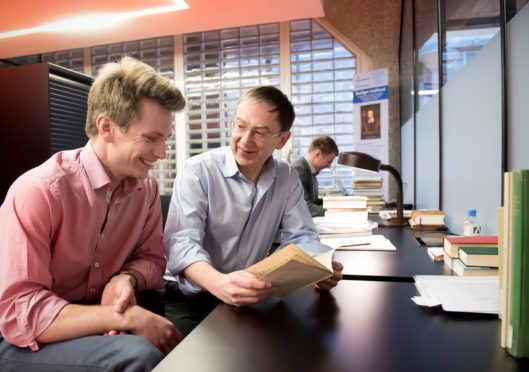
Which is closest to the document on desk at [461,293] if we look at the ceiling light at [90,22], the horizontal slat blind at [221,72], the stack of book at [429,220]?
the stack of book at [429,220]

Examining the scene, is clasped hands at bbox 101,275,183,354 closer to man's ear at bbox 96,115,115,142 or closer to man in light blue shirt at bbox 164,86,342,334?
man in light blue shirt at bbox 164,86,342,334

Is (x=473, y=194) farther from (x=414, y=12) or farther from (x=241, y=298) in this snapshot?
(x=414, y=12)

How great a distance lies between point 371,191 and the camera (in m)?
3.62

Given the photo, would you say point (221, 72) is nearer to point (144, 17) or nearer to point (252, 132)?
point (144, 17)

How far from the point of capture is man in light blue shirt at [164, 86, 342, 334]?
1.44 metres

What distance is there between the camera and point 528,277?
2.11 feet

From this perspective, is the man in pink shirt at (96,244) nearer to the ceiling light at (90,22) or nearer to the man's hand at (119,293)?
the man's hand at (119,293)

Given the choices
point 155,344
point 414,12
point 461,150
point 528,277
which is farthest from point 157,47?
point 528,277

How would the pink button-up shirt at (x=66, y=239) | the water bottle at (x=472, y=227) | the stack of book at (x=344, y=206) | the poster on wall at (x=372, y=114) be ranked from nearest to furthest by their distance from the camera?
1. the pink button-up shirt at (x=66, y=239)
2. the water bottle at (x=472, y=227)
3. the stack of book at (x=344, y=206)
4. the poster on wall at (x=372, y=114)

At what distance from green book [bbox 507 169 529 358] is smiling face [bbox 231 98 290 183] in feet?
3.40

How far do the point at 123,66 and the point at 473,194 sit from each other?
160 centimetres

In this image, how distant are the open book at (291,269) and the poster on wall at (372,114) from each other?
13.6 ft

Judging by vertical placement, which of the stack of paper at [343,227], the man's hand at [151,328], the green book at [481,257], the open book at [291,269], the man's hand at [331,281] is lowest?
the man's hand at [151,328]

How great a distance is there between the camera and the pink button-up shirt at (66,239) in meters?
0.95
